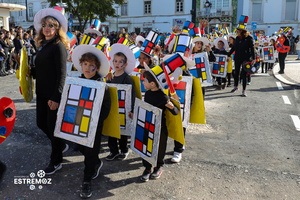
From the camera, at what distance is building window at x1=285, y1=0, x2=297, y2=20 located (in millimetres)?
40784

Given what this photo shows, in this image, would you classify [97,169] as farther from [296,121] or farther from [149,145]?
[296,121]

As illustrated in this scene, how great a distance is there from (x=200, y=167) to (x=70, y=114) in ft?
6.09

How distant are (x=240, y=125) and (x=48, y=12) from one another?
158 inches

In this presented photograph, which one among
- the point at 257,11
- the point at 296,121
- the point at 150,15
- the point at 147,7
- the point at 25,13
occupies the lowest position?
the point at 296,121

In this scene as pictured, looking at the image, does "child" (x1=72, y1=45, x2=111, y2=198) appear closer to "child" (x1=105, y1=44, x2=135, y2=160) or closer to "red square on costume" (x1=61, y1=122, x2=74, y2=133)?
"red square on costume" (x1=61, y1=122, x2=74, y2=133)

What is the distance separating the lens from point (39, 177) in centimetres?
371

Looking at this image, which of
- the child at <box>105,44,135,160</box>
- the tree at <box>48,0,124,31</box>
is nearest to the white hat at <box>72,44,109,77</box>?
the child at <box>105,44,135,160</box>

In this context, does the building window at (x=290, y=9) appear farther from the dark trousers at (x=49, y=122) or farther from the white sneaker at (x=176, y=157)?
the dark trousers at (x=49, y=122)

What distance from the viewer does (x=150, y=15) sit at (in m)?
47.7

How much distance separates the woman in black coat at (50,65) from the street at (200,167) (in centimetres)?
46

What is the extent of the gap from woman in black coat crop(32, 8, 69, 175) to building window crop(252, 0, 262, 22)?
4301 centimetres

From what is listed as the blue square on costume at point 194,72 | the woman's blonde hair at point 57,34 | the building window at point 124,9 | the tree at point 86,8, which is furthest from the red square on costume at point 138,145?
the building window at point 124,9

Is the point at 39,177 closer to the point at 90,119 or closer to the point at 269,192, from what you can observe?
the point at 90,119

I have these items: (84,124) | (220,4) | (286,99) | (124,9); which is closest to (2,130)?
(84,124)
